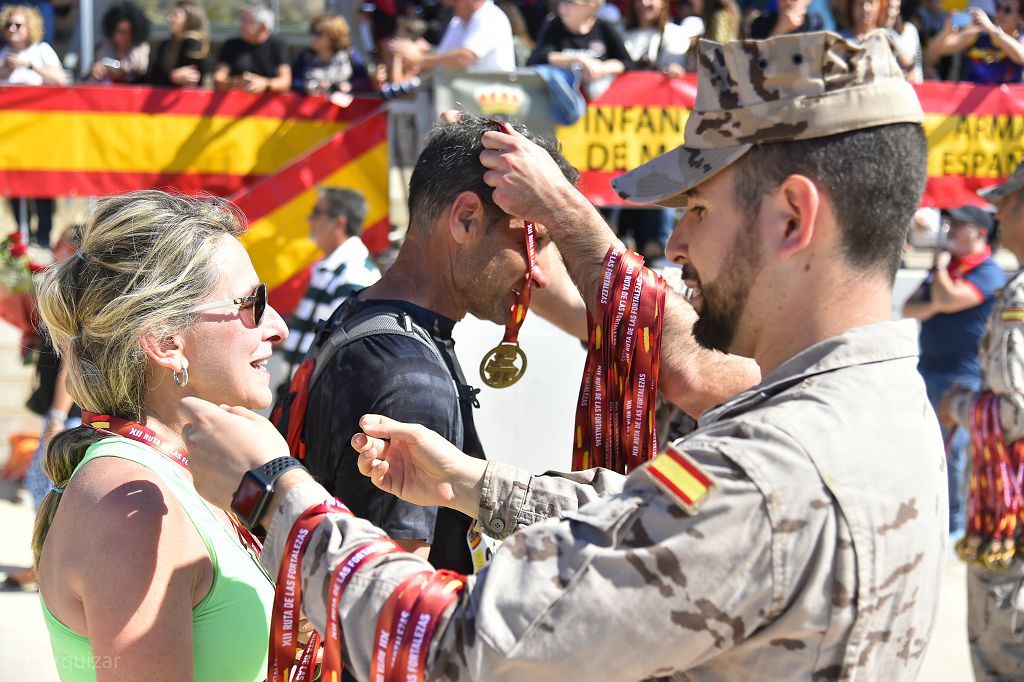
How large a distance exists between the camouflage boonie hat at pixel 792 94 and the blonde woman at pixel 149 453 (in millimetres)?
1087

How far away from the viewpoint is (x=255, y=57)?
9164 mm

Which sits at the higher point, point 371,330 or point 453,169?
point 453,169

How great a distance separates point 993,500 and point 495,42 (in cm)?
464

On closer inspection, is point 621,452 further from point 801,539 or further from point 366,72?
point 366,72

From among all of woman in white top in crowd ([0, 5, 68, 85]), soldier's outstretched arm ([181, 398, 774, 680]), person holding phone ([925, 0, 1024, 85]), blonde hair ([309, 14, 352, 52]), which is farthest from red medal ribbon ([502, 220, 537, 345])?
person holding phone ([925, 0, 1024, 85])

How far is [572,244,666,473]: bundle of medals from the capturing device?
251 centimetres

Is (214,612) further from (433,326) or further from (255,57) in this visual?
(255,57)

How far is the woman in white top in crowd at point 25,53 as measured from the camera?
876cm

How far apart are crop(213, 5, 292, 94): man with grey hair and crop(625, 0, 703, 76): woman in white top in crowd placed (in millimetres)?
2858

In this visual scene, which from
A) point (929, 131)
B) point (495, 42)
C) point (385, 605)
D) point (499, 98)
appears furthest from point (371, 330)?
point (929, 131)

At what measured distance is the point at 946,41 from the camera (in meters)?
9.23

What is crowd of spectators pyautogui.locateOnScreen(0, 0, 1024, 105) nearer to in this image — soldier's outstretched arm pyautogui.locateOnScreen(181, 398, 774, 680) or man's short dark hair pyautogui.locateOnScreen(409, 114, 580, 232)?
man's short dark hair pyautogui.locateOnScreen(409, 114, 580, 232)

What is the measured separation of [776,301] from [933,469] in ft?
1.13

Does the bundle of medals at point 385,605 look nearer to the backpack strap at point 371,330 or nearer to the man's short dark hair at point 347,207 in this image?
the backpack strap at point 371,330
